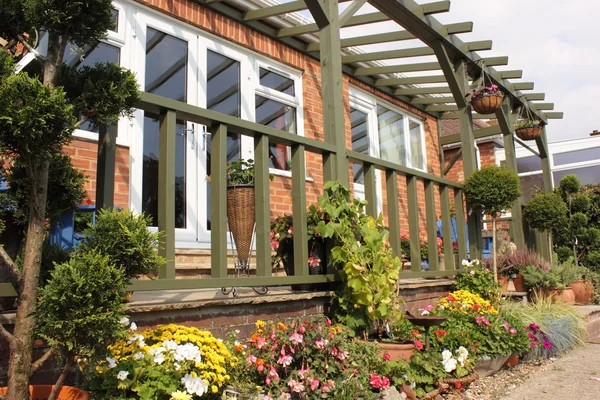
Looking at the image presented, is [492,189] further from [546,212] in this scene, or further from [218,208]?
[218,208]

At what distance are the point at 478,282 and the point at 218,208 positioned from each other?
311 cm

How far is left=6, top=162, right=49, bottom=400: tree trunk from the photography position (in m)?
1.67

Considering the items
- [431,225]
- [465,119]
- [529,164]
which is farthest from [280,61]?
[529,164]

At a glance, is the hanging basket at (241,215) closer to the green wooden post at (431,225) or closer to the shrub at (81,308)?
the green wooden post at (431,225)

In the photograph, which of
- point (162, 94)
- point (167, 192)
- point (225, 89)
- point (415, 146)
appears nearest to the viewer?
point (167, 192)

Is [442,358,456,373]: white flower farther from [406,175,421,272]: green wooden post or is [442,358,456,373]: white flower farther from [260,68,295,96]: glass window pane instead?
[260,68,295,96]: glass window pane

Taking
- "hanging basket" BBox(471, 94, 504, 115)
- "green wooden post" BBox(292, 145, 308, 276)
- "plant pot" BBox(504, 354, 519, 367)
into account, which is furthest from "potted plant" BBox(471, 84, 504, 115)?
"green wooden post" BBox(292, 145, 308, 276)

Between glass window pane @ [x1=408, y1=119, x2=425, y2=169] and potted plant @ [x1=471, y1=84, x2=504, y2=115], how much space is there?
2873 mm

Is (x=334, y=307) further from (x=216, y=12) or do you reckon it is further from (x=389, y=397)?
(x=216, y=12)

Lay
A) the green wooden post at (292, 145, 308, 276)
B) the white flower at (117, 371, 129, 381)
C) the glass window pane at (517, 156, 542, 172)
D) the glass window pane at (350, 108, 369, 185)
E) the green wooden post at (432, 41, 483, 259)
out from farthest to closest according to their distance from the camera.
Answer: the glass window pane at (517, 156, 542, 172) < the glass window pane at (350, 108, 369, 185) < the green wooden post at (432, 41, 483, 259) < the green wooden post at (292, 145, 308, 276) < the white flower at (117, 371, 129, 381)

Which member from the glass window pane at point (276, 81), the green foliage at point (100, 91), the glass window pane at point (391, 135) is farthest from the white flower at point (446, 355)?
the glass window pane at point (391, 135)

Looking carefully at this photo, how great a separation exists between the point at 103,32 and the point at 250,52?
13.6ft

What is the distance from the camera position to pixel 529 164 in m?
13.4

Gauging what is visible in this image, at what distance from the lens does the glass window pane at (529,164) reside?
13211mm
